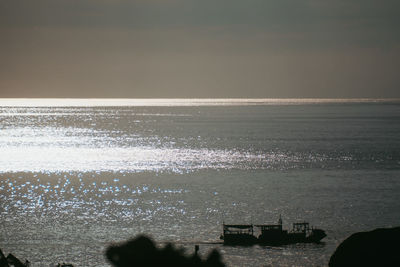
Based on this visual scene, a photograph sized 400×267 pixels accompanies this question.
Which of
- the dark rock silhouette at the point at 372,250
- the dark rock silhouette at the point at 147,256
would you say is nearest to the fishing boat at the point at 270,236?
the dark rock silhouette at the point at 372,250

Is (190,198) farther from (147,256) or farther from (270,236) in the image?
(147,256)

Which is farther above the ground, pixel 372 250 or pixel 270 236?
pixel 372 250

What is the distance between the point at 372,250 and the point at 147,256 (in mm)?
15517

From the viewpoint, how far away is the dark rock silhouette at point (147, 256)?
4793 mm

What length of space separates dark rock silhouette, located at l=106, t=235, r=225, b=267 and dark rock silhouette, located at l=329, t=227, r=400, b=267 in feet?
48.4

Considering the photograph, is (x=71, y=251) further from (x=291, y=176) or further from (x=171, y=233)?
(x=291, y=176)

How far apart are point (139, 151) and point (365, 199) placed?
77.8 m

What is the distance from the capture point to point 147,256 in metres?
4.92

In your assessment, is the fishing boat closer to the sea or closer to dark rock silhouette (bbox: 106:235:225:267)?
the sea

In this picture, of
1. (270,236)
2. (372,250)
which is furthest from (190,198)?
(372,250)

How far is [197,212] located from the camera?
189ft

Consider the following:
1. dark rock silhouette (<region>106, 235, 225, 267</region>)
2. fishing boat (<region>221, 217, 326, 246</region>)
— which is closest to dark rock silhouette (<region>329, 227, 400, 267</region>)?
dark rock silhouette (<region>106, 235, 225, 267</region>)

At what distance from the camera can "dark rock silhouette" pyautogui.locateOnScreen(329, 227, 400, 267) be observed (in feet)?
60.7

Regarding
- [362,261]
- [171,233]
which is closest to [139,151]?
[171,233]
